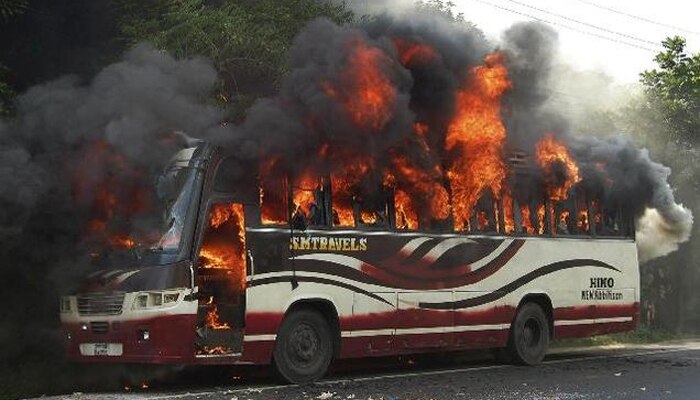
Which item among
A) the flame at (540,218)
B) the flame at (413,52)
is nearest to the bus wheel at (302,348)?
the flame at (413,52)

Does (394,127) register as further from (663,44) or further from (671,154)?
(663,44)

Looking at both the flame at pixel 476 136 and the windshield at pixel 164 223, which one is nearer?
the windshield at pixel 164 223

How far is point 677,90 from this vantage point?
2520 cm

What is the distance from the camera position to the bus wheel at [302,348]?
1106cm

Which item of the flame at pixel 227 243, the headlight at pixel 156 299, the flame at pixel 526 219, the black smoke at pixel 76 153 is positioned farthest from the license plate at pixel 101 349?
the flame at pixel 526 219

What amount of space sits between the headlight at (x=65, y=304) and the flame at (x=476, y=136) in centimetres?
A: 576

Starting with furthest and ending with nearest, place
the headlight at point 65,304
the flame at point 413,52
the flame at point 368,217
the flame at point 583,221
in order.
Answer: the flame at point 583,221, the flame at point 413,52, the flame at point 368,217, the headlight at point 65,304

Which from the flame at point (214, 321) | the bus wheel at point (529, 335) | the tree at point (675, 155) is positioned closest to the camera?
the flame at point (214, 321)

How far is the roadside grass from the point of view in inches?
799

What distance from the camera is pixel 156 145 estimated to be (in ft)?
34.7

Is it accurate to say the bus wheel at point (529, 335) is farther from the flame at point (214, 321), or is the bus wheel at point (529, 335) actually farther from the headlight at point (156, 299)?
the headlight at point (156, 299)

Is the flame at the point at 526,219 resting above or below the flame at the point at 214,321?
above

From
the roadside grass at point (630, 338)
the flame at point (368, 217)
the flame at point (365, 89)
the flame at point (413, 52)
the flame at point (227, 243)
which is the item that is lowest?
the roadside grass at point (630, 338)

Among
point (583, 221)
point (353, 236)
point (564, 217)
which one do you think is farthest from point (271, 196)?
point (583, 221)
